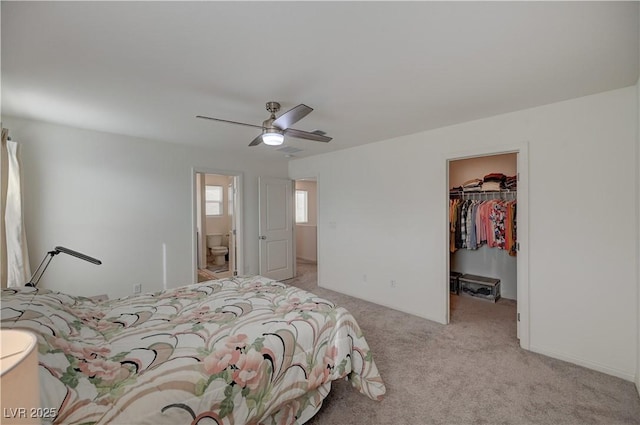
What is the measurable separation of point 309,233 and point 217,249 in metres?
2.32

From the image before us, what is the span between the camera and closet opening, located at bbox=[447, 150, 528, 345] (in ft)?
11.9

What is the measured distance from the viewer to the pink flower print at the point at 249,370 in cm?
139

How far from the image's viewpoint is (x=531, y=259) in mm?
2609

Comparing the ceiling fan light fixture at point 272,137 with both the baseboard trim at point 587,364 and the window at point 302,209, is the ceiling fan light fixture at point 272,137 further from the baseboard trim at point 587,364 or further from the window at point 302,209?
the window at point 302,209

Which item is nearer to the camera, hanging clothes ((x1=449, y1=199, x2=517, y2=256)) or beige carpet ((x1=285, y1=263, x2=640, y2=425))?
beige carpet ((x1=285, y1=263, x2=640, y2=425))

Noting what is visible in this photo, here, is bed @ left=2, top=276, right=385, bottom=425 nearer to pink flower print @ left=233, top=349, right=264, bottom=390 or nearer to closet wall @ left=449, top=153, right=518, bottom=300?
pink flower print @ left=233, top=349, right=264, bottom=390

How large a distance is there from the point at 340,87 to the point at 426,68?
0.64 metres

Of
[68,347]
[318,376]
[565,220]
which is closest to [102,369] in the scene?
[68,347]

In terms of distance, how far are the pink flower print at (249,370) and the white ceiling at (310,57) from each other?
70.8 inches

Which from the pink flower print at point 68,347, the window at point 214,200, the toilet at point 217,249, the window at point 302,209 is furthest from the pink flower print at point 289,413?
the window at point 302,209

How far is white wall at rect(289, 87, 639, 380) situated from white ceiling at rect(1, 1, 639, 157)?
247 millimetres

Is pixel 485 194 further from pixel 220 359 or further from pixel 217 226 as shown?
pixel 217 226

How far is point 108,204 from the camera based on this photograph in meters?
3.37

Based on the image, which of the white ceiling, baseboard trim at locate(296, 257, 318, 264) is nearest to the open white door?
baseboard trim at locate(296, 257, 318, 264)
